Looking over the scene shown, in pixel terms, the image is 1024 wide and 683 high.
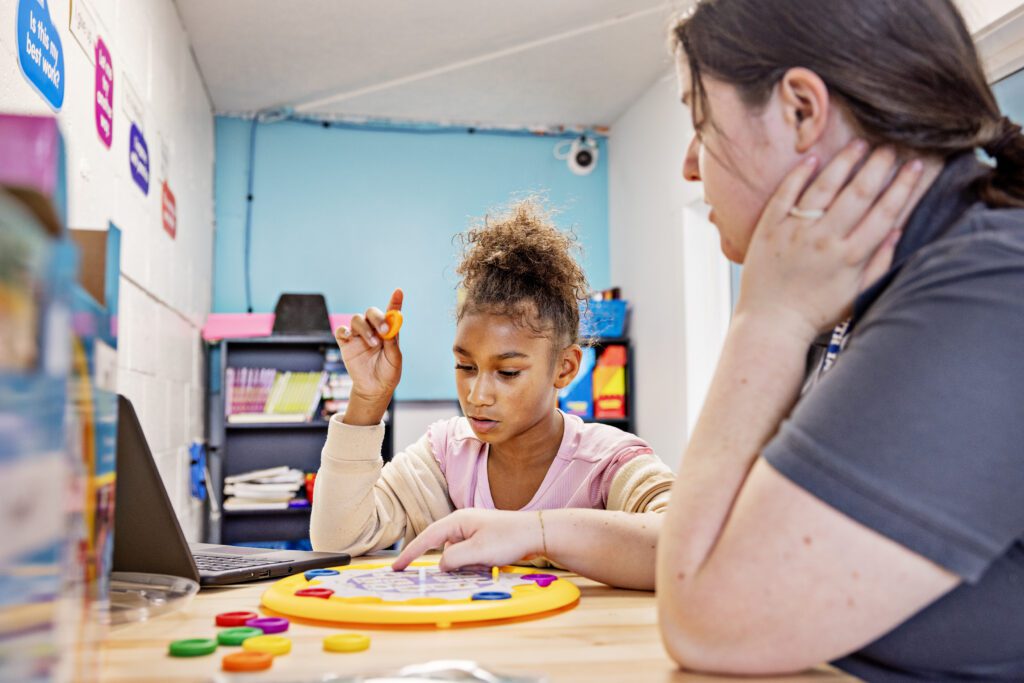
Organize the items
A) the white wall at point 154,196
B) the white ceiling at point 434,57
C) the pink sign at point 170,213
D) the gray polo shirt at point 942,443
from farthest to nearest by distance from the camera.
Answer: the white ceiling at point 434,57
the pink sign at point 170,213
the white wall at point 154,196
the gray polo shirt at point 942,443

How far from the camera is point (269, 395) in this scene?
4125 millimetres

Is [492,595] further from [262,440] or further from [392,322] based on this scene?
[262,440]

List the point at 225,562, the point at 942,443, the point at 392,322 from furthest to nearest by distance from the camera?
1. the point at 392,322
2. the point at 225,562
3. the point at 942,443

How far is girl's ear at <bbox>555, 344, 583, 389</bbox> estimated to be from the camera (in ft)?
5.23

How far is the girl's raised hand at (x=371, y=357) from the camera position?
4.32 ft

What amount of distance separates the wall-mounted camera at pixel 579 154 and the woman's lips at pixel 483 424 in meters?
3.77

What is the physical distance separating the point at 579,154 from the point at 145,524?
14.6 feet

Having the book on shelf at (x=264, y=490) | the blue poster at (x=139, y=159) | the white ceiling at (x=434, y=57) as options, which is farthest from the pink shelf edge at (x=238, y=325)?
the blue poster at (x=139, y=159)

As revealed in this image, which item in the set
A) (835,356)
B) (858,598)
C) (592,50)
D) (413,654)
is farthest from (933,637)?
(592,50)

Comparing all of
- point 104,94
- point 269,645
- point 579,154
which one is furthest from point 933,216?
point 579,154

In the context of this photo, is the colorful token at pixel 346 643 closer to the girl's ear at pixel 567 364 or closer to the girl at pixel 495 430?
the girl at pixel 495 430

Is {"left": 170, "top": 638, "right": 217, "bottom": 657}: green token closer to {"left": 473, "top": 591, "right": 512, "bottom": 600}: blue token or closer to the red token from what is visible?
the red token

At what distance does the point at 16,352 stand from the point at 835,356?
54 cm

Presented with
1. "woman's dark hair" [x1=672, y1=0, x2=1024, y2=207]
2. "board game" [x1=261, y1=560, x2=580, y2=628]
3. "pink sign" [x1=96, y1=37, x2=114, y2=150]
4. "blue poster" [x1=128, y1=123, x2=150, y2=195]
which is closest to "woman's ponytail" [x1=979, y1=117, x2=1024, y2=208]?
"woman's dark hair" [x1=672, y1=0, x2=1024, y2=207]
